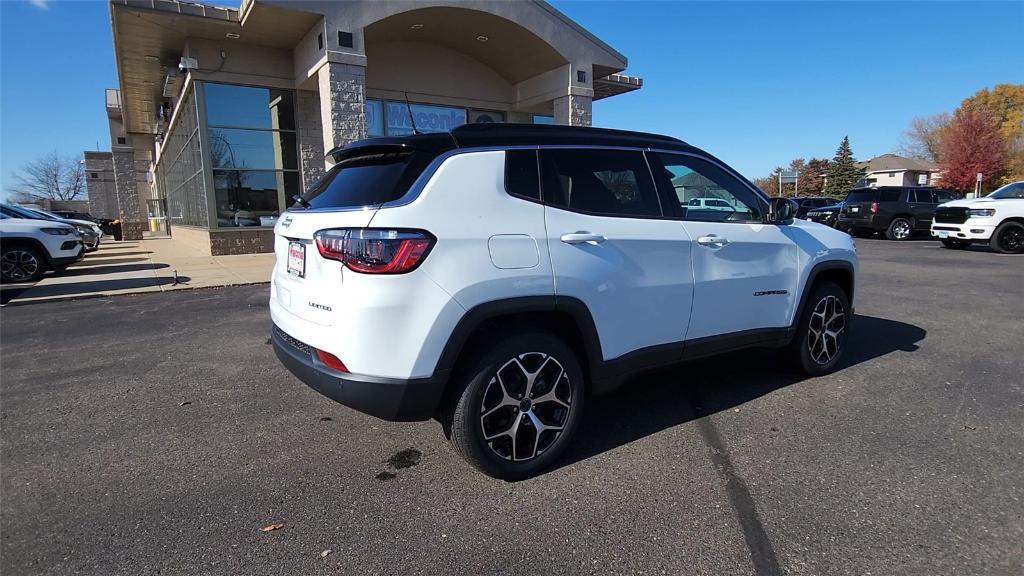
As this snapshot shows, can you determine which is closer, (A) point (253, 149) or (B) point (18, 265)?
(B) point (18, 265)

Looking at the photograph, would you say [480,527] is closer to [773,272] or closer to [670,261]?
[670,261]

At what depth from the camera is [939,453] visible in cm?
322

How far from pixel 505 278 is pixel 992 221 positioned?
16545mm

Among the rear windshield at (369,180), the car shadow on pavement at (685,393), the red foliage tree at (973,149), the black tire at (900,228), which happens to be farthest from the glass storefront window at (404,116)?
the red foliage tree at (973,149)

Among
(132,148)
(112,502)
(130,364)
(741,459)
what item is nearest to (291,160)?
(130,364)

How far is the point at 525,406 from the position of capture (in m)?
2.94

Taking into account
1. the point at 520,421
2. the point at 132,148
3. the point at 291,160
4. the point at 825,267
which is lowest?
the point at 520,421

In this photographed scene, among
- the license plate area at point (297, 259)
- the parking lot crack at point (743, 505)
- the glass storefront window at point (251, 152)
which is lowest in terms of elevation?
the parking lot crack at point (743, 505)

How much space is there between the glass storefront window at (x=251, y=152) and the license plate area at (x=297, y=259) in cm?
1276

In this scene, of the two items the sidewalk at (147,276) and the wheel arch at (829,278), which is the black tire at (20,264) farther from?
the wheel arch at (829,278)

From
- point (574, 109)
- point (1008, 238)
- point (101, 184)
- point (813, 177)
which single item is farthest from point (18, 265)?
point (813, 177)

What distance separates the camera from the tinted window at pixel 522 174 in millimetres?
2936

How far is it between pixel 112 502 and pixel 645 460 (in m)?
2.82

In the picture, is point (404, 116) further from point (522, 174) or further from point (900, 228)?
point (900, 228)
